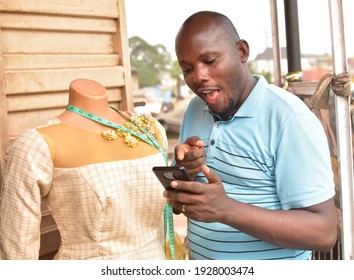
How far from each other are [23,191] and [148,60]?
8.49 meters

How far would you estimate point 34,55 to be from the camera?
Result: 179 cm

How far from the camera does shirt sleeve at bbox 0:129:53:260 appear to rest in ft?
4.25

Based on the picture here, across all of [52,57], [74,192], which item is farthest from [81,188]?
[52,57]

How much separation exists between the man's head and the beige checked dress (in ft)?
1.23

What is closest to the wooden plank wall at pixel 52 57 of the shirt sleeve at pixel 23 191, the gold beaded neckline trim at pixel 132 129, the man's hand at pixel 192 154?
the shirt sleeve at pixel 23 191

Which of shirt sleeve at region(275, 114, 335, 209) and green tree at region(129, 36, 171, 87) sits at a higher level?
green tree at region(129, 36, 171, 87)

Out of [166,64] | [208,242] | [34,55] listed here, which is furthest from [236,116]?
[166,64]

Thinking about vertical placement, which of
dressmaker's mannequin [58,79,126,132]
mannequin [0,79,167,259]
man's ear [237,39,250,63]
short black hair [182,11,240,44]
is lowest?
mannequin [0,79,167,259]

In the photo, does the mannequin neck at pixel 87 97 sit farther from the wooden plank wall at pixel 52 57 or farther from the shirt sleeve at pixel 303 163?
the shirt sleeve at pixel 303 163

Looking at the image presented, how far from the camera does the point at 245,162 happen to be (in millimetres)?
1150

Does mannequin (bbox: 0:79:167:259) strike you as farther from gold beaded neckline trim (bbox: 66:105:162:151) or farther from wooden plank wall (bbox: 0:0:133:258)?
wooden plank wall (bbox: 0:0:133:258)

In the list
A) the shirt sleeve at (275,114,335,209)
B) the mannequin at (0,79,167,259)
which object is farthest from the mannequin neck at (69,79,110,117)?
the shirt sleeve at (275,114,335,209)

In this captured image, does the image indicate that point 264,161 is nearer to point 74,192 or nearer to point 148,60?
point 74,192

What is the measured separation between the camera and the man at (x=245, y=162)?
102 centimetres
